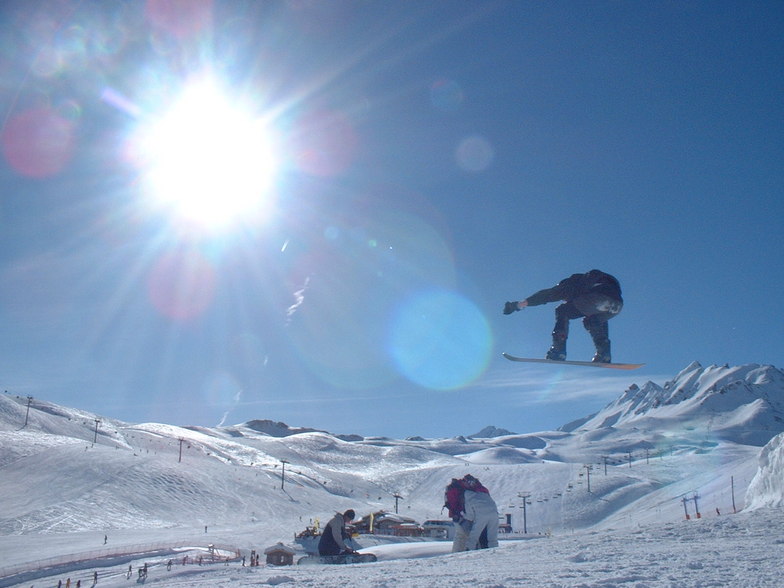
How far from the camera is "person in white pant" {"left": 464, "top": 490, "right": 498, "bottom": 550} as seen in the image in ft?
49.7

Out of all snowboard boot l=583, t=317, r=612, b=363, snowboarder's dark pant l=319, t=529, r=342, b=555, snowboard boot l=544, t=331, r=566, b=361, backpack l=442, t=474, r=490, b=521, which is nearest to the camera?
snowboard boot l=583, t=317, r=612, b=363

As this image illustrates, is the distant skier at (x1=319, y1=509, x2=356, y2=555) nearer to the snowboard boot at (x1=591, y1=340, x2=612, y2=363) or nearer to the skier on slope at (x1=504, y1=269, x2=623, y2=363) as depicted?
the skier on slope at (x1=504, y1=269, x2=623, y2=363)

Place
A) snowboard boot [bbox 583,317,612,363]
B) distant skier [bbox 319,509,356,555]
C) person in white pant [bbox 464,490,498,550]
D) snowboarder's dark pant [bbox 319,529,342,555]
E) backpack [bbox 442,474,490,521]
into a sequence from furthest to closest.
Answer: backpack [bbox 442,474,490,521], person in white pant [bbox 464,490,498,550], snowboarder's dark pant [bbox 319,529,342,555], distant skier [bbox 319,509,356,555], snowboard boot [bbox 583,317,612,363]

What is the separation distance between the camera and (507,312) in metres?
12.1

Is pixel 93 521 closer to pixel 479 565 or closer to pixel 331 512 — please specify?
pixel 331 512

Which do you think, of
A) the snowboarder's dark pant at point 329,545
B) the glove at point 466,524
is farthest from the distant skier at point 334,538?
the glove at point 466,524

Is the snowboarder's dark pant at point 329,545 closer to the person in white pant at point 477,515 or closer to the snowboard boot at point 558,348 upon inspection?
the person in white pant at point 477,515

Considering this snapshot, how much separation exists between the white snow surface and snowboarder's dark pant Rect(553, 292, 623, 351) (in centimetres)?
372

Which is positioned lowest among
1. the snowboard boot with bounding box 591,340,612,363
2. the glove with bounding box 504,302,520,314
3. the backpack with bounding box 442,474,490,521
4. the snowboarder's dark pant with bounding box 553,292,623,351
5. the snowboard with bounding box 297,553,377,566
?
the snowboard with bounding box 297,553,377,566

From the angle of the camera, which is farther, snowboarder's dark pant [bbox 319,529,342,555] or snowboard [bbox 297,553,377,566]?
snowboarder's dark pant [bbox 319,529,342,555]

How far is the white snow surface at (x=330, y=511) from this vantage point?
743cm

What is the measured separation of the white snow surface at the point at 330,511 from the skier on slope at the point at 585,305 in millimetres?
3650

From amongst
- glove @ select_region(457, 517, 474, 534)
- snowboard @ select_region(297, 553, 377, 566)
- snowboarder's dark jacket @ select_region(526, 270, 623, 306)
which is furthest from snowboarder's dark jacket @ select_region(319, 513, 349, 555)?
snowboarder's dark jacket @ select_region(526, 270, 623, 306)

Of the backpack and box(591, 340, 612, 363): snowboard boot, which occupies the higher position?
box(591, 340, 612, 363): snowboard boot
